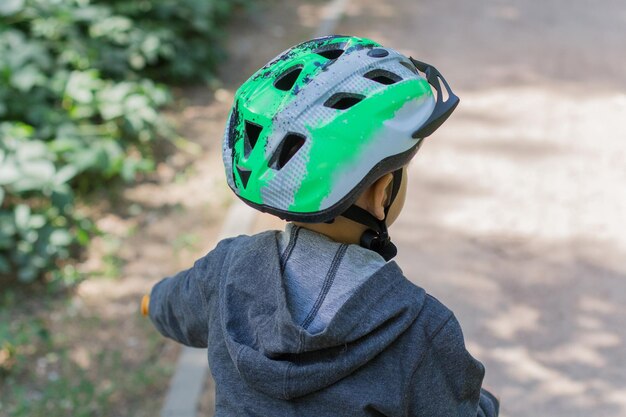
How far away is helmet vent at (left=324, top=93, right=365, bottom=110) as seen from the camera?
1919 millimetres

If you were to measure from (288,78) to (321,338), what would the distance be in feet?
2.29

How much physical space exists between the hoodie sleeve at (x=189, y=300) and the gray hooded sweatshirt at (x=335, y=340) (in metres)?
0.15

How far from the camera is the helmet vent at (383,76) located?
6.56 ft

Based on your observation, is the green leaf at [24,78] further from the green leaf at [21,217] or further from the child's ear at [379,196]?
the child's ear at [379,196]

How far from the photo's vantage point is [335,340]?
170 centimetres

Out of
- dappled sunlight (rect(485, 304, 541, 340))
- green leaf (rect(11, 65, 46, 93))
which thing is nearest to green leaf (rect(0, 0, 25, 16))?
green leaf (rect(11, 65, 46, 93))

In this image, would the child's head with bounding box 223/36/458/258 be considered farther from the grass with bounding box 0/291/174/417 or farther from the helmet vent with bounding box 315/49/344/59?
the grass with bounding box 0/291/174/417

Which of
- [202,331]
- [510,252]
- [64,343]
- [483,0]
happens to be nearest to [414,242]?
[510,252]

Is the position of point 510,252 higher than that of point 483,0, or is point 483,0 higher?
point 510,252

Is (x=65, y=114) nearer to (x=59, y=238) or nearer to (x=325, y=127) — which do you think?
(x=59, y=238)

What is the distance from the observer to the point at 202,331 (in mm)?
2213

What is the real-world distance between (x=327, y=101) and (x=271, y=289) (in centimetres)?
47

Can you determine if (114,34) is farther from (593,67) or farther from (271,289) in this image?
(271,289)

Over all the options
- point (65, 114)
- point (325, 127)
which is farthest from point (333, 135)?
point (65, 114)
